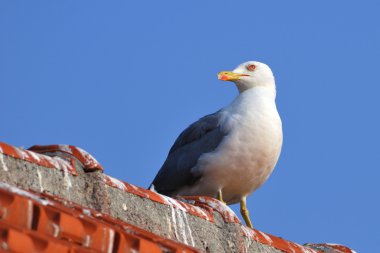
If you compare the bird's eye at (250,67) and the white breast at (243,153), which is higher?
the bird's eye at (250,67)

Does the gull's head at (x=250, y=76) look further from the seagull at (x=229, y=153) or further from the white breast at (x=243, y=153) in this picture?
the white breast at (x=243, y=153)

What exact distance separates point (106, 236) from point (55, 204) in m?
0.37

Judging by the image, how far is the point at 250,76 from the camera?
12.7 meters

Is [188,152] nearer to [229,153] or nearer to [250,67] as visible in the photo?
[229,153]

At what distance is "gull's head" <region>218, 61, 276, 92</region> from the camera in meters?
12.6

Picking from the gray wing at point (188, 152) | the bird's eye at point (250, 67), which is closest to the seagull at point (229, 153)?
the gray wing at point (188, 152)

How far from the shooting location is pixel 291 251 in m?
8.11

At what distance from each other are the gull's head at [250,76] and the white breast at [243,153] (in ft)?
2.19

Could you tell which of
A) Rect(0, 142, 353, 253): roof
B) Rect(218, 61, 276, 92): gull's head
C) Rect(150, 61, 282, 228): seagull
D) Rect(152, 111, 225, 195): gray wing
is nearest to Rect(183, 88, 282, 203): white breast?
Rect(150, 61, 282, 228): seagull

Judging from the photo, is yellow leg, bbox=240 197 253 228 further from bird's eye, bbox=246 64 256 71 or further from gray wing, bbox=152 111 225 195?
bird's eye, bbox=246 64 256 71

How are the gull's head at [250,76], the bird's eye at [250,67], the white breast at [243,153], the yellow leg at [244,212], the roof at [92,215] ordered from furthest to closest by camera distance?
1. the bird's eye at [250,67]
2. the gull's head at [250,76]
3. the yellow leg at [244,212]
4. the white breast at [243,153]
5. the roof at [92,215]

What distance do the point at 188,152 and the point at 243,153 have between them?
29.9 inches

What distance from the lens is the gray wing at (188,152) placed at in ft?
38.6

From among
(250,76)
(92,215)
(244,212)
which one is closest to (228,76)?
(250,76)
